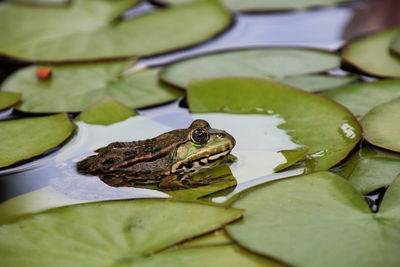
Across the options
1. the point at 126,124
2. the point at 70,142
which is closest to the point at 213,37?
the point at 126,124

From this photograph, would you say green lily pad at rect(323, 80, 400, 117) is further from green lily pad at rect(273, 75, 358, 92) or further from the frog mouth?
the frog mouth

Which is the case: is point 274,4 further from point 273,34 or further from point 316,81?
point 316,81

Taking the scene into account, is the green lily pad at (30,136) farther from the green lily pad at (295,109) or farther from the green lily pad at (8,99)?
the green lily pad at (295,109)

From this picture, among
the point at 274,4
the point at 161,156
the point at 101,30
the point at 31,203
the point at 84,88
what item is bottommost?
the point at 31,203

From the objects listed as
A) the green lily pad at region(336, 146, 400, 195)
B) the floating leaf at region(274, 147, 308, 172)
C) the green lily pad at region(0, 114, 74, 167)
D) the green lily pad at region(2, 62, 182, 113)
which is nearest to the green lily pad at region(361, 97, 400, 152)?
the green lily pad at region(336, 146, 400, 195)

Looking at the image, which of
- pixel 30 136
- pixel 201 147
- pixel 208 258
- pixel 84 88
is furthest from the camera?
pixel 84 88

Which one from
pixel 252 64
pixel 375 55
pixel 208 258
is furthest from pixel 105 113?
pixel 375 55
